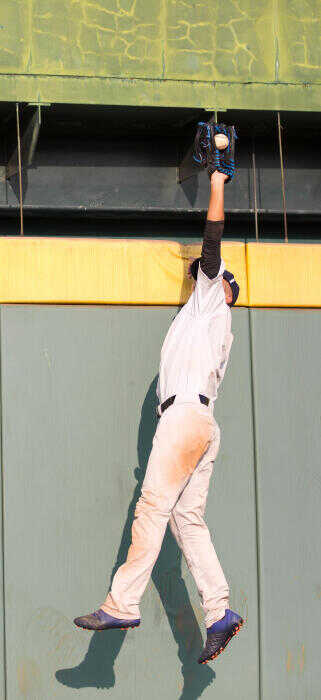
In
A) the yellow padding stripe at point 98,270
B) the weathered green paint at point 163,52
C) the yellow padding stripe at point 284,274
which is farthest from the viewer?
the weathered green paint at point 163,52

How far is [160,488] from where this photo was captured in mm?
5359

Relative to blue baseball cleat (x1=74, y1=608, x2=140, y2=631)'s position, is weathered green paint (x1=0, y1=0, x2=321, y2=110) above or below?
above

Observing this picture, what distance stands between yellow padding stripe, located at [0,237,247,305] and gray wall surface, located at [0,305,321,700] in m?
0.09

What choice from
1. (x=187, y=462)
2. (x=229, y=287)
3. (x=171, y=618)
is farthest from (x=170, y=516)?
(x=229, y=287)

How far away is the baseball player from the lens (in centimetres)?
533

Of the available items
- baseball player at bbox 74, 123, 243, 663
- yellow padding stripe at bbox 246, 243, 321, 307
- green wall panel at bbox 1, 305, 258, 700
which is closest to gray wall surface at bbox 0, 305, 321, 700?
green wall panel at bbox 1, 305, 258, 700

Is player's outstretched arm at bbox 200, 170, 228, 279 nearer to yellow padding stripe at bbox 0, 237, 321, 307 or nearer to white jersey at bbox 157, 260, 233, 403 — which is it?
white jersey at bbox 157, 260, 233, 403

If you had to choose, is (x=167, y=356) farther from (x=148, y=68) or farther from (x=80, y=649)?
(x=148, y=68)

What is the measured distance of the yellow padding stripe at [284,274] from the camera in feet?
20.7

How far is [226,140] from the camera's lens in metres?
5.64

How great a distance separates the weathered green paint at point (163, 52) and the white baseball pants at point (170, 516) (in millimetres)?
3593

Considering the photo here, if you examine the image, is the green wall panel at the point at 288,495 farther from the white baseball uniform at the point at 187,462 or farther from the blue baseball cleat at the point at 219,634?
the blue baseball cleat at the point at 219,634

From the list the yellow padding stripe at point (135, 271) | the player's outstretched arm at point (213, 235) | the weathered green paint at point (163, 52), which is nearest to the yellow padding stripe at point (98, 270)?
the yellow padding stripe at point (135, 271)

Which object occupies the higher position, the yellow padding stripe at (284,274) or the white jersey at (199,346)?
the yellow padding stripe at (284,274)
